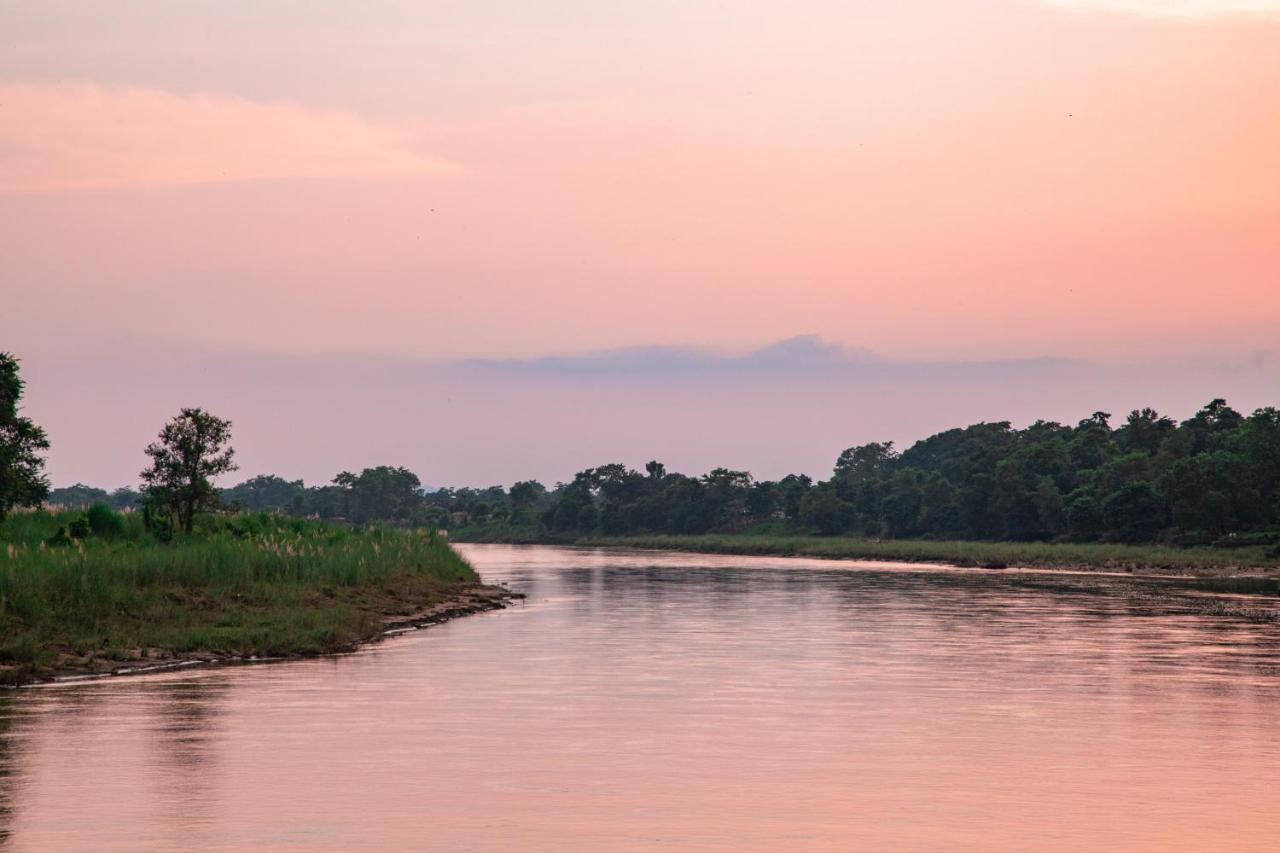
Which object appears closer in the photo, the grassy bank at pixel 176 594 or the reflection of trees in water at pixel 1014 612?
the grassy bank at pixel 176 594

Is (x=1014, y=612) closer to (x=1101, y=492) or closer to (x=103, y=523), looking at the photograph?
(x=103, y=523)

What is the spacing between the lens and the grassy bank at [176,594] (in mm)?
35344

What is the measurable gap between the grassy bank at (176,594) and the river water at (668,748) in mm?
2364

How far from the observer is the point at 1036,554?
4911 inches

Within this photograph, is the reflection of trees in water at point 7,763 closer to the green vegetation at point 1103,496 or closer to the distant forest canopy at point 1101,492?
A: the distant forest canopy at point 1101,492

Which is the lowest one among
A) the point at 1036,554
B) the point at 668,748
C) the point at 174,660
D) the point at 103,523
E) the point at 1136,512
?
the point at 668,748

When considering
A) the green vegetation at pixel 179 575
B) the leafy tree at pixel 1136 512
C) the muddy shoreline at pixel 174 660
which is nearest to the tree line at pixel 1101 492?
the leafy tree at pixel 1136 512

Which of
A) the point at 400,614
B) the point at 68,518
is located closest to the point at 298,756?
the point at 400,614

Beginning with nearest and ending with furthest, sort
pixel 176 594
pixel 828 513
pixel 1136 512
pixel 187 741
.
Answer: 1. pixel 187 741
2. pixel 176 594
3. pixel 1136 512
4. pixel 828 513

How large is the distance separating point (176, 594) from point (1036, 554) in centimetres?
9543

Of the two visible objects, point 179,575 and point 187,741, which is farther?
point 179,575

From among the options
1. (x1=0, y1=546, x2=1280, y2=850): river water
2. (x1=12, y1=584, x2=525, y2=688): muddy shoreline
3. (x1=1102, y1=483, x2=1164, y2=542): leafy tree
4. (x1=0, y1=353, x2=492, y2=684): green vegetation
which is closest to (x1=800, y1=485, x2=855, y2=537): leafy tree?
(x1=1102, y1=483, x2=1164, y2=542): leafy tree

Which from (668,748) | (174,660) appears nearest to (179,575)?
(174,660)

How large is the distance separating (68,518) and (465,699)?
3019 centimetres
